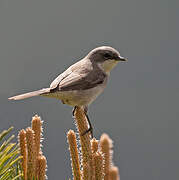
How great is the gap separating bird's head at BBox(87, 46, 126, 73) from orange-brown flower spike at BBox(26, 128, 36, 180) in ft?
5.62

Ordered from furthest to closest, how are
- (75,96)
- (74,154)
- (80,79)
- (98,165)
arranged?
(80,79), (75,96), (74,154), (98,165)

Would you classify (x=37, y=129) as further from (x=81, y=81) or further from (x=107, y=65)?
(x=107, y=65)

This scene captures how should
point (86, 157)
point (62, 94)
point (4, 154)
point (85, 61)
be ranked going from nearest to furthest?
point (4, 154) < point (86, 157) < point (62, 94) < point (85, 61)

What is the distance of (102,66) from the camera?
2.90 m

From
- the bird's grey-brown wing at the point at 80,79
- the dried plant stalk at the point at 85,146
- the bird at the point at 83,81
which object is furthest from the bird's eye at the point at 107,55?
the dried plant stalk at the point at 85,146

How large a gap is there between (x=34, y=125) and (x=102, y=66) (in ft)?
5.38

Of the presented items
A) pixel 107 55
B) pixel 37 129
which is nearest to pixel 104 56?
pixel 107 55

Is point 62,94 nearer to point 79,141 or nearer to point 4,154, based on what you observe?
point 79,141

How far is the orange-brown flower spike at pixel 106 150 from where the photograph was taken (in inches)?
46.8

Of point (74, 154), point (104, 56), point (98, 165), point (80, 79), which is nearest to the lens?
point (98, 165)

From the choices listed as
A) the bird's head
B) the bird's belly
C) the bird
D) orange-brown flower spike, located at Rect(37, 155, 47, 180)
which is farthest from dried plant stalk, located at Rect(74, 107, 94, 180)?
the bird's head

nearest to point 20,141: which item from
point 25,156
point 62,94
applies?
point 25,156

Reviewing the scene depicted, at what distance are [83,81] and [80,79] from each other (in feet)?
0.13

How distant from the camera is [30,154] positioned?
123cm
